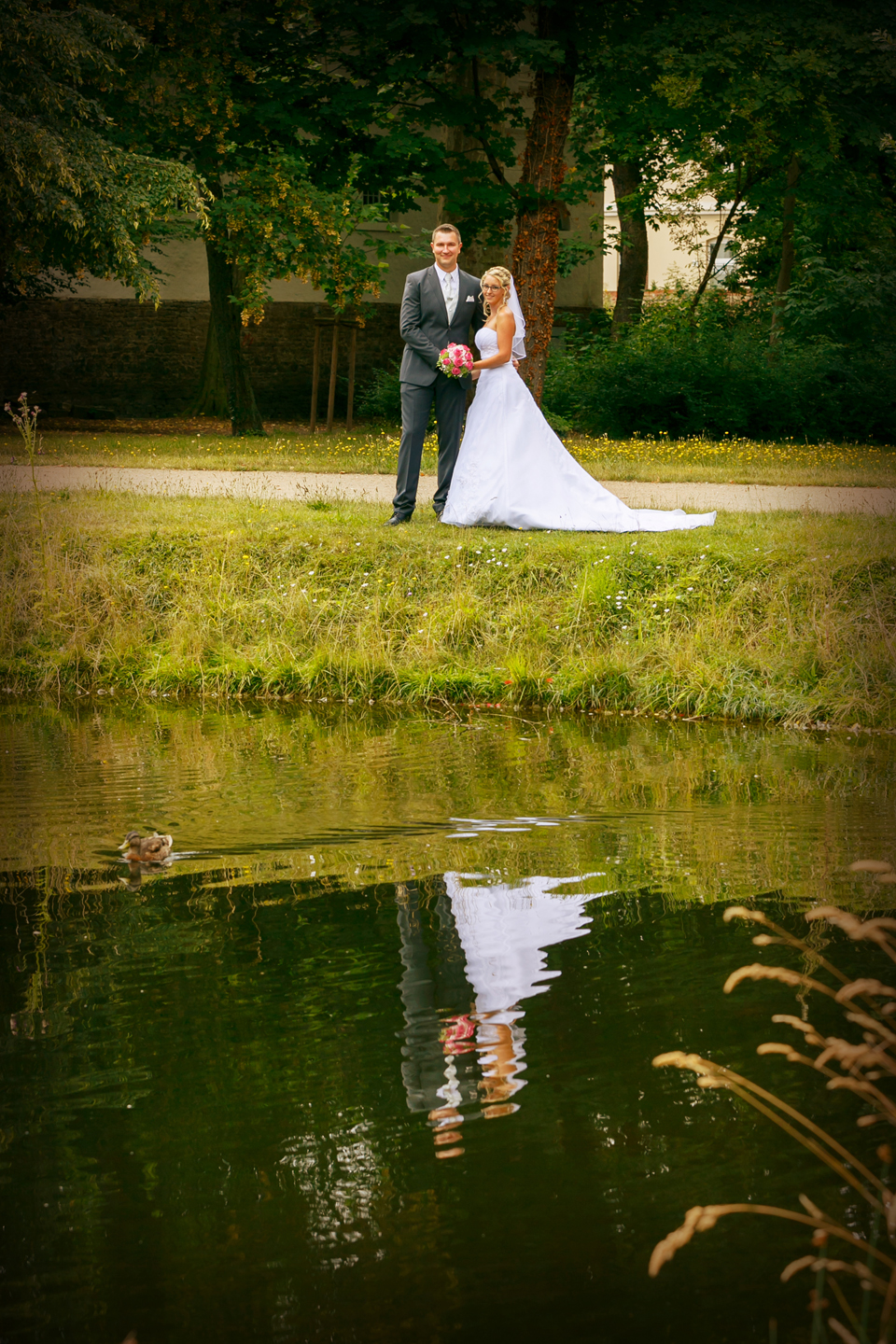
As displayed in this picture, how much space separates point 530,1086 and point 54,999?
5.25 ft

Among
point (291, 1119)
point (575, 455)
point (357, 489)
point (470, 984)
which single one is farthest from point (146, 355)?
point (291, 1119)

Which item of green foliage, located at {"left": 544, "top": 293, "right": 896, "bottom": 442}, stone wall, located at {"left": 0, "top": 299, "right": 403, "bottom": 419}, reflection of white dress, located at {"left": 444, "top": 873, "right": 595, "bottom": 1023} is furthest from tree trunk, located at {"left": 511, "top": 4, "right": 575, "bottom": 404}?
reflection of white dress, located at {"left": 444, "top": 873, "right": 595, "bottom": 1023}

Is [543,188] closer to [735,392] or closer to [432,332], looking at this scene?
[432,332]

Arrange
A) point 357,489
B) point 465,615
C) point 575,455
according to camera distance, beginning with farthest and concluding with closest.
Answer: point 575,455, point 357,489, point 465,615

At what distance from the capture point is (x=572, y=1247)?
117 inches

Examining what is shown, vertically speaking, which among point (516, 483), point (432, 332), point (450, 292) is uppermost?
point (450, 292)

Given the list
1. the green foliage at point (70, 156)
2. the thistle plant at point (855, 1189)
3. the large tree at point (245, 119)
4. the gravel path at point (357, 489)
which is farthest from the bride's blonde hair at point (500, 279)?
the large tree at point (245, 119)

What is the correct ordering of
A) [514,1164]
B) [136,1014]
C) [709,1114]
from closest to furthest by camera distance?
[514,1164] < [709,1114] < [136,1014]

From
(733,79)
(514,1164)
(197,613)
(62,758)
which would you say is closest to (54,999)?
(514,1164)

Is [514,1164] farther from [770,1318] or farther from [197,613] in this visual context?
[197,613]

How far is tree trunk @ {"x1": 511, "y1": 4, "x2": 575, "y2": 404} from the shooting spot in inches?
658

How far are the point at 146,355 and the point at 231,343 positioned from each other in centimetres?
642

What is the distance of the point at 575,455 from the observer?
58.8 feet

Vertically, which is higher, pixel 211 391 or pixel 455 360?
pixel 211 391
